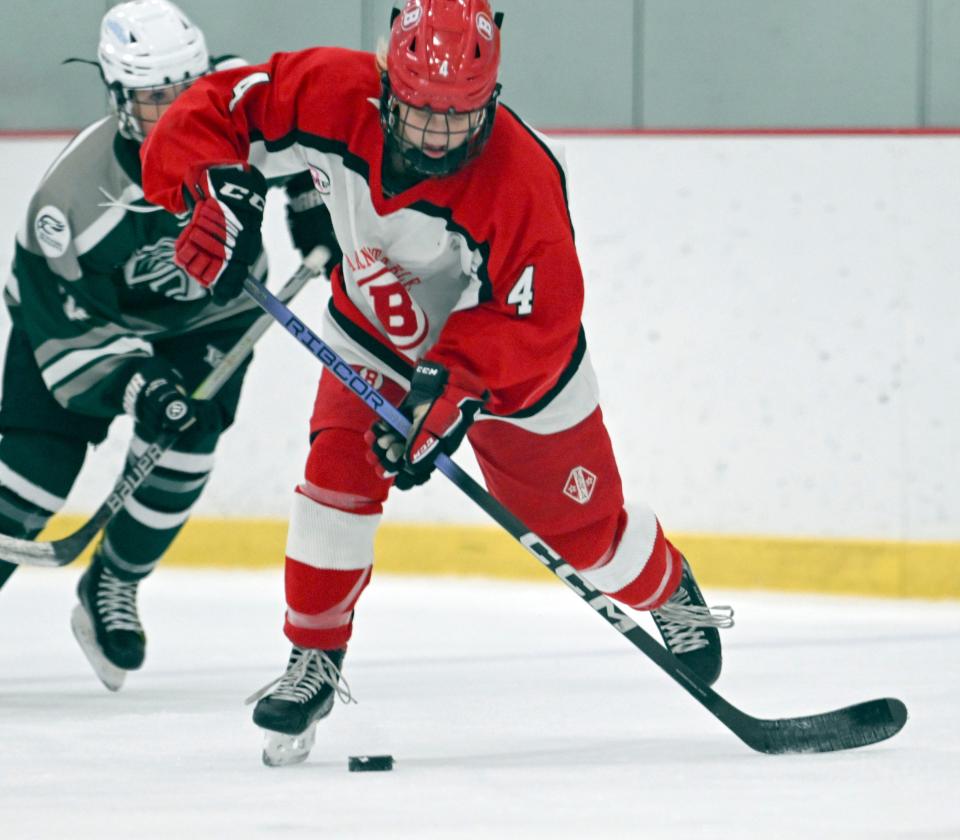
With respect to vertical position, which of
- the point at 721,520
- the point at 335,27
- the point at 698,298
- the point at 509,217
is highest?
the point at 509,217

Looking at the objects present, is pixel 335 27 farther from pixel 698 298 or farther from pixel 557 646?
pixel 557 646

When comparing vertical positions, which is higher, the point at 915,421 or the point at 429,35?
the point at 429,35

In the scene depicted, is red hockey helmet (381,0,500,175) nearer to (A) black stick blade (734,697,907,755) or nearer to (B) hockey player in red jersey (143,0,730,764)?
(B) hockey player in red jersey (143,0,730,764)

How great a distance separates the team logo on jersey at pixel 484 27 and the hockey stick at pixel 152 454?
0.73m

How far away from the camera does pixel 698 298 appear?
4.00 meters

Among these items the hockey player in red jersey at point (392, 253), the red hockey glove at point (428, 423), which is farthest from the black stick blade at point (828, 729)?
the red hockey glove at point (428, 423)

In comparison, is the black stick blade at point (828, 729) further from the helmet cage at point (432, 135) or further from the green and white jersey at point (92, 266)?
the green and white jersey at point (92, 266)

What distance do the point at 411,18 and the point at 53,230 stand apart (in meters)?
0.90

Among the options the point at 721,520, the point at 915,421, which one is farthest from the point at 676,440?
the point at 915,421

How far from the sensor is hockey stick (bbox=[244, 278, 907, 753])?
2.30 meters

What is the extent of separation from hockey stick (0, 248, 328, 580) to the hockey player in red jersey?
1.41ft

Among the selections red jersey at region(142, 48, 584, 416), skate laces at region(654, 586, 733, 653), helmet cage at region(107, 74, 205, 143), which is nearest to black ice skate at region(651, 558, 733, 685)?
skate laces at region(654, 586, 733, 653)

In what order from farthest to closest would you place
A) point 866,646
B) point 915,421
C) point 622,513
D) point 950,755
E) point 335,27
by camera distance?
point 335,27
point 915,421
point 866,646
point 622,513
point 950,755

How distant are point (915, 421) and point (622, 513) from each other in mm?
1482
